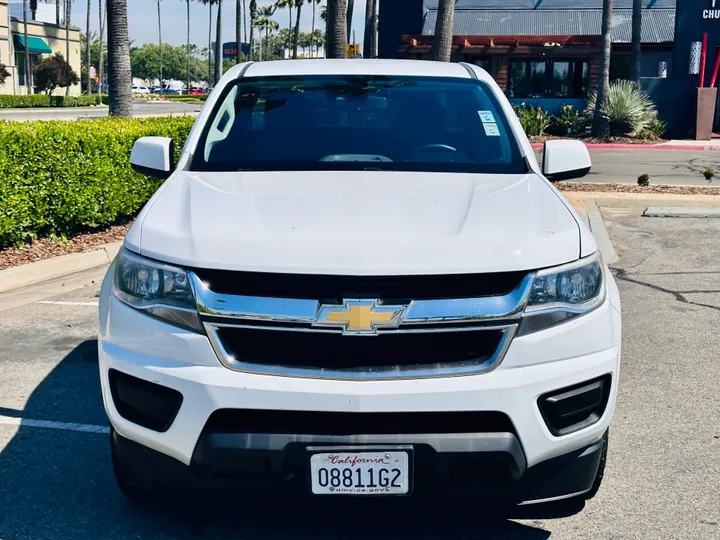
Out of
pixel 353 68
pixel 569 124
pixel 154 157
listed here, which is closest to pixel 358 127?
pixel 353 68

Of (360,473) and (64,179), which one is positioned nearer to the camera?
(360,473)

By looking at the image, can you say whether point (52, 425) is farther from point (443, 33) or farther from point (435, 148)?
point (443, 33)

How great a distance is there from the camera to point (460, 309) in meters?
3.24

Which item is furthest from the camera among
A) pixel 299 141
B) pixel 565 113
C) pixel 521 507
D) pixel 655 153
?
pixel 565 113

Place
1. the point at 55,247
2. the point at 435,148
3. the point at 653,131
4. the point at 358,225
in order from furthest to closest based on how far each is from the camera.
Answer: the point at 653,131
the point at 55,247
the point at 435,148
the point at 358,225

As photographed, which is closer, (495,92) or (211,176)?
(211,176)

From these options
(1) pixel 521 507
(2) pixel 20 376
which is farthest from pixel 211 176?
(2) pixel 20 376

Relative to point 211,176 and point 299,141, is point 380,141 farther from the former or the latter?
point 211,176

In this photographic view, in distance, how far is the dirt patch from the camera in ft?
30.4

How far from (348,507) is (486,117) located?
7.96ft

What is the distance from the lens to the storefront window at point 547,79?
3844 centimetres

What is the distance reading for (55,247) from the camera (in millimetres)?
9977

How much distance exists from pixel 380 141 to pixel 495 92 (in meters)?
0.78

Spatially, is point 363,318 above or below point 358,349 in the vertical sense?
above
